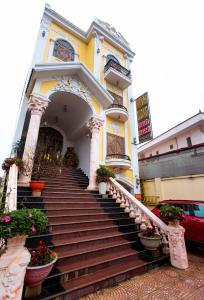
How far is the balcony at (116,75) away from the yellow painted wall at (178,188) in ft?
28.0

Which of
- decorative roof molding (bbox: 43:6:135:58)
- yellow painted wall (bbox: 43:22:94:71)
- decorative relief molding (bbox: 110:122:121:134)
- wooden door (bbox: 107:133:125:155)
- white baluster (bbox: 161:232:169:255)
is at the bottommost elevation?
white baluster (bbox: 161:232:169:255)

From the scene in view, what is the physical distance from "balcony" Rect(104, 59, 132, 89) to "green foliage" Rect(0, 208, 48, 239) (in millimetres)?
12034

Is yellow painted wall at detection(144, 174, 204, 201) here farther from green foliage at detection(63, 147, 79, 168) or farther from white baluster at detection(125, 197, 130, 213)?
green foliage at detection(63, 147, 79, 168)

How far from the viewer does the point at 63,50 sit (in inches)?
462

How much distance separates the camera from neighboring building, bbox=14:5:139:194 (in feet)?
24.3

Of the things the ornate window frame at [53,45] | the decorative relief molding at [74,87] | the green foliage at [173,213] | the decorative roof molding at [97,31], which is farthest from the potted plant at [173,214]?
the decorative roof molding at [97,31]

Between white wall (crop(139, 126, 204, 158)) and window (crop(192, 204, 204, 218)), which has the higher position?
white wall (crop(139, 126, 204, 158))

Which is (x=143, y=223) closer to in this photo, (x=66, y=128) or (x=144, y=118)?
(x=66, y=128)

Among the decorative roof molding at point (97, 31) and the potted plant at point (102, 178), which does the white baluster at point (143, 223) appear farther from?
the decorative roof molding at point (97, 31)

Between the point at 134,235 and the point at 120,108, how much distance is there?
8.78m

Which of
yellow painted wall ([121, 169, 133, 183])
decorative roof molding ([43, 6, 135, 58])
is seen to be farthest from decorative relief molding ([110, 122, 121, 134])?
decorative roof molding ([43, 6, 135, 58])

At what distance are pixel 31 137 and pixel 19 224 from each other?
15.3 feet

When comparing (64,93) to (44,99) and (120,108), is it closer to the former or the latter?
(44,99)

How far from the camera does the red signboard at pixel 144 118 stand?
11977 millimetres
